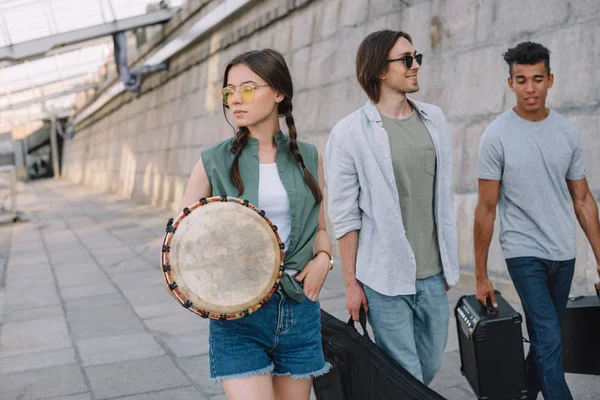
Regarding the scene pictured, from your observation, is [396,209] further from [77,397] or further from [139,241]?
[139,241]

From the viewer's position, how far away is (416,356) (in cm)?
257

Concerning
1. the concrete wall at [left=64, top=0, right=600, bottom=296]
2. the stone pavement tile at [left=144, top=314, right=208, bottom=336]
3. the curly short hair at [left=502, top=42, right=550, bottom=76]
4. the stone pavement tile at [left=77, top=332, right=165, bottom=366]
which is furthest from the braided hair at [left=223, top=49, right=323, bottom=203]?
the stone pavement tile at [left=144, top=314, right=208, bottom=336]

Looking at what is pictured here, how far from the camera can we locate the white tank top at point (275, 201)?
216cm

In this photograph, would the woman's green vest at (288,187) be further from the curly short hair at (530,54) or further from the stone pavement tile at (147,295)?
the stone pavement tile at (147,295)

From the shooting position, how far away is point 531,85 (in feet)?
9.27

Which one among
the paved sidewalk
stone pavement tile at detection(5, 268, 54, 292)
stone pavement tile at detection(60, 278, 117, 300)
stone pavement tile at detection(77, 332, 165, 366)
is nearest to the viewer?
the paved sidewalk

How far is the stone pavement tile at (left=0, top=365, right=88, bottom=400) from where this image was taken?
156 inches

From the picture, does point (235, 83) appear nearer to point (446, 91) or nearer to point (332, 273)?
point (446, 91)

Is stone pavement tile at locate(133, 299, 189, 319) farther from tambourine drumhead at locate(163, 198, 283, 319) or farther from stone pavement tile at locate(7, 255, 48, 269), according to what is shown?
tambourine drumhead at locate(163, 198, 283, 319)

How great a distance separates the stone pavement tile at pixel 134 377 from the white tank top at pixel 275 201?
2.13 m

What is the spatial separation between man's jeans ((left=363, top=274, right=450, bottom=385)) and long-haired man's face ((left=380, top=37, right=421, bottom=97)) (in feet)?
2.26

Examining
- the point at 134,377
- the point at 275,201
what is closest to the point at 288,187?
the point at 275,201

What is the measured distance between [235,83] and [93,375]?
2.71m

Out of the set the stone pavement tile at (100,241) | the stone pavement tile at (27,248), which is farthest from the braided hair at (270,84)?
the stone pavement tile at (100,241)
